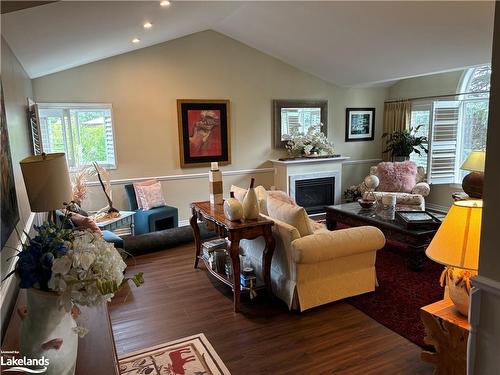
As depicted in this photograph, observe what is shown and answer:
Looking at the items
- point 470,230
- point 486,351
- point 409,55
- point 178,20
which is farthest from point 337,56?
point 486,351

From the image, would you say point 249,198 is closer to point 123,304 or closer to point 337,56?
point 123,304

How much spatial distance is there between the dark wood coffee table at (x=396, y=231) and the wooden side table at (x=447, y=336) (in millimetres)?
1891

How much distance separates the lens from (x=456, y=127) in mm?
6281

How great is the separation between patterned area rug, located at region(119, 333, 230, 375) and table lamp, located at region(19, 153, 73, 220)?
1260 millimetres

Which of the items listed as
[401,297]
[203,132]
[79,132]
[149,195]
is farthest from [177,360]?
[203,132]

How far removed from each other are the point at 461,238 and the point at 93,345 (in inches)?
66.2

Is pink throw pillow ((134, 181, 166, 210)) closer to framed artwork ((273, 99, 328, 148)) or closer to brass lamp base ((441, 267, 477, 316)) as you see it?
framed artwork ((273, 99, 328, 148))

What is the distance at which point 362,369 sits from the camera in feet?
8.03

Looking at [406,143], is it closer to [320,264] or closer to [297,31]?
[297,31]

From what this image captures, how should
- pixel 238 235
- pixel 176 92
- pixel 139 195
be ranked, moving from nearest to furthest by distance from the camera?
pixel 238 235 → pixel 139 195 → pixel 176 92

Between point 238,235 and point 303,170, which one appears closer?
point 238,235

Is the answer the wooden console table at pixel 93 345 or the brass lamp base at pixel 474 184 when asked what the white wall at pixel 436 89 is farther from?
the wooden console table at pixel 93 345

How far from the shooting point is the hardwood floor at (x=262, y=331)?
2.51m

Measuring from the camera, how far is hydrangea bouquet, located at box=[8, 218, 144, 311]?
1.13 metres
